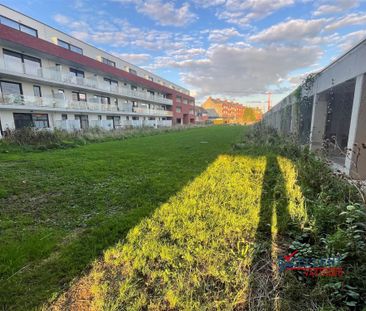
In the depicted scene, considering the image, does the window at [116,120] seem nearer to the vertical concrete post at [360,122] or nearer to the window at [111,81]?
the window at [111,81]

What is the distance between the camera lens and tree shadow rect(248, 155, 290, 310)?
1842 millimetres

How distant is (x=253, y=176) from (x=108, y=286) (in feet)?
15.1

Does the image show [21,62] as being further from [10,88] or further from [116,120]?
[116,120]

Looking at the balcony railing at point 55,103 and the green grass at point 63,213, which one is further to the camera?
the balcony railing at point 55,103

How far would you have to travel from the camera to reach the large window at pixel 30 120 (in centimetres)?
1605

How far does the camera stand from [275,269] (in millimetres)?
2199

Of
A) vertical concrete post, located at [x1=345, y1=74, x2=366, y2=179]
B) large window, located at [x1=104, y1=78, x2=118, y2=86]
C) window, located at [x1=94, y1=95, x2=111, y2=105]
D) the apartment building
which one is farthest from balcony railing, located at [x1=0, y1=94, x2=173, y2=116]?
vertical concrete post, located at [x1=345, y1=74, x2=366, y2=179]

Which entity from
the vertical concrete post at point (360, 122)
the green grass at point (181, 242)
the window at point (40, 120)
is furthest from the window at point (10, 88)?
the vertical concrete post at point (360, 122)

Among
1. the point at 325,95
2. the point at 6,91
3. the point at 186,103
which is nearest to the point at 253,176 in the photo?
the point at 325,95

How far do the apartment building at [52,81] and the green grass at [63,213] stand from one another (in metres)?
11.5

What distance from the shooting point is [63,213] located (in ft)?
12.7

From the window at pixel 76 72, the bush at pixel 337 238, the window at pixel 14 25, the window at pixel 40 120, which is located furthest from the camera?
the window at pixel 76 72

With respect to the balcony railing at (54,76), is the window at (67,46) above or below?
above

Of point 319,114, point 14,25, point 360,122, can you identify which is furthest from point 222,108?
point 360,122
